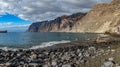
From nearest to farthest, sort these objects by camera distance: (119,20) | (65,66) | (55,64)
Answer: (65,66)
(55,64)
(119,20)

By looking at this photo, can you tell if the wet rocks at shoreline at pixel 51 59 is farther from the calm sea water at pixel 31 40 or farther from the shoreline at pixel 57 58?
the calm sea water at pixel 31 40

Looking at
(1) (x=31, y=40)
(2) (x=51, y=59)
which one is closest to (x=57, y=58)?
(2) (x=51, y=59)

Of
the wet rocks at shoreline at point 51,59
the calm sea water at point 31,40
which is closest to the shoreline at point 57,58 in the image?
the wet rocks at shoreline at point 51,59

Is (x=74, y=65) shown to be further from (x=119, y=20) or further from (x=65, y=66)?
(x=119, y=20)

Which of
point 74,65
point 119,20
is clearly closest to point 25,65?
point 74,65

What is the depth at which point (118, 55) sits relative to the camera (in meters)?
15.3

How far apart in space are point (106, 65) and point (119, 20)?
154m

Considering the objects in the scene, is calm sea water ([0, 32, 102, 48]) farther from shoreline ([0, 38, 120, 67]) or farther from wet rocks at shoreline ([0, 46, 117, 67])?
wet rocks at shoreline ([0, 46, 117, 67])

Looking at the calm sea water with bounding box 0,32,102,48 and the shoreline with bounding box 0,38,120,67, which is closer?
the shoreline with bounding box 0,38,120,67

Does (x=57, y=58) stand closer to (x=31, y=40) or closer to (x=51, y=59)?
(x=51, y=59)

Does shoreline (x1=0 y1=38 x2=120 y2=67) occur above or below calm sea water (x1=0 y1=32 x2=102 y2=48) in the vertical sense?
above

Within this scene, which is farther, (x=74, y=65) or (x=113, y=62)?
(x=74, y=65)

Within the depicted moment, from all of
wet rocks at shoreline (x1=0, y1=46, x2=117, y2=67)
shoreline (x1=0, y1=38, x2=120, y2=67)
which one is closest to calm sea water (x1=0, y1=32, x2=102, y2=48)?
shoreline (x1=0, y1=38, x2=120, y2=67)

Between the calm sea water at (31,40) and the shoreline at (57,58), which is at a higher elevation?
the shoreline at (57,58)
